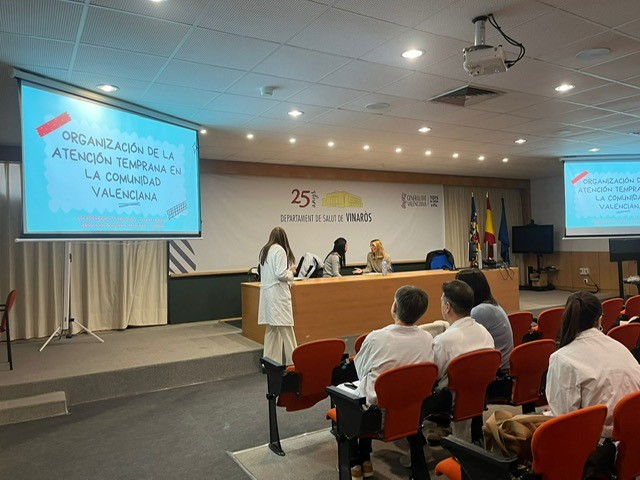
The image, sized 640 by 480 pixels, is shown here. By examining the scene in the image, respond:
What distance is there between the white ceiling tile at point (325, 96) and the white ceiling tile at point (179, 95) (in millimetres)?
866

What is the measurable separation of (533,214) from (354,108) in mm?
8698

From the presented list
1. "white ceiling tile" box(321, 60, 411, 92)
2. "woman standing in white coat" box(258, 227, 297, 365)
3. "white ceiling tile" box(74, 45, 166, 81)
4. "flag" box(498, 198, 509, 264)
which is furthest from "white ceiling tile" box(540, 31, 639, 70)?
"flag" box(498, 198, 509, 264)

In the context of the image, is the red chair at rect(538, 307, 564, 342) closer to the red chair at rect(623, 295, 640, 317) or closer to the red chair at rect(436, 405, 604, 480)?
the red chair at rect(623, 295, 640, 317)

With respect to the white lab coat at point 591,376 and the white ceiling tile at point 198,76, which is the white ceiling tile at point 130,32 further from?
the white lab coat at point 591,376

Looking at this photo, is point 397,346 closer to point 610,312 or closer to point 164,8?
point 164,8

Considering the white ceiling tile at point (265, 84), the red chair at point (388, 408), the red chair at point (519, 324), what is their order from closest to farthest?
1. the red chair at point (388, 408)
2. the white ceiling tile at point (265, 84)
3. the red chair at point (519, 324)

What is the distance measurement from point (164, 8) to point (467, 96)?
312 centimetres

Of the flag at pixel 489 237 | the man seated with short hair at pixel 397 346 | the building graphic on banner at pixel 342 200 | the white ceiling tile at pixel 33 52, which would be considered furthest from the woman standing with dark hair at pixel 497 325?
the flag at pixel 489 237

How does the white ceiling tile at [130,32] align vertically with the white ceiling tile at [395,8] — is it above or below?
above

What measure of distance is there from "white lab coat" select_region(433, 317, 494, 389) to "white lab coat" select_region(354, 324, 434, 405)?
0.51 ft

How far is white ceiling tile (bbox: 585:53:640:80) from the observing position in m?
3.98

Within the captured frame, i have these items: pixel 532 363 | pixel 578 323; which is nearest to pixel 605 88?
pixel 532 363

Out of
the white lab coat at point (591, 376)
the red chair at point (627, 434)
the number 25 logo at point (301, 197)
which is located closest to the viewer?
the red chair at point (627, 434)

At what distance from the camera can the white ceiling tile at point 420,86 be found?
436 centimetres
